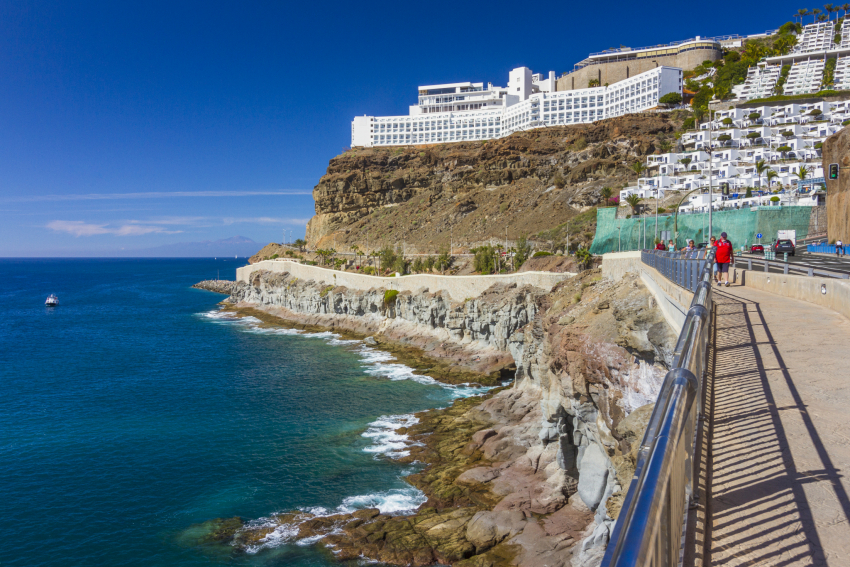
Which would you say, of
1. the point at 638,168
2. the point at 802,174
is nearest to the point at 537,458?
the point at 802,174

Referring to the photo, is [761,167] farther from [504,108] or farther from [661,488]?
[661,488]

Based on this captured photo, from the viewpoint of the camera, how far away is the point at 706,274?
10.3 metres

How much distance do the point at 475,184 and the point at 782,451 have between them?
10123 centimetres

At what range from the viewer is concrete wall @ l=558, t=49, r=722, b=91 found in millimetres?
115500

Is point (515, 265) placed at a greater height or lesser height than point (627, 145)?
lesser

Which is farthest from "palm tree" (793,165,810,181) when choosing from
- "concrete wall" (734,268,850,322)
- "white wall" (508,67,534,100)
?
"white wall" (508,67,534,100)

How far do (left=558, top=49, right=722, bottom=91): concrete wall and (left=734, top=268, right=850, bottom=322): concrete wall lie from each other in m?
111

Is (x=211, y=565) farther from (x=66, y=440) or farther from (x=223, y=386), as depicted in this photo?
(x=223, y=386)

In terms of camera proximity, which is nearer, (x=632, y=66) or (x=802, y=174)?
(x=802, y=174)

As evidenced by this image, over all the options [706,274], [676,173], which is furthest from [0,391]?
[676,173]

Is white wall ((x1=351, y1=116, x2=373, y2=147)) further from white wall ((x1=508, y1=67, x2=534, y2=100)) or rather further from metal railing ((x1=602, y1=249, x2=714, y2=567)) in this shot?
metal railing ((x1=602, y1=249, x2=714, y2=567))

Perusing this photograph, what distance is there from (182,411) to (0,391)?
15705 mm

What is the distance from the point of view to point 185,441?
2691 centimetres

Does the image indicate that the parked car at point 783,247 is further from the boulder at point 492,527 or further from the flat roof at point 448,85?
the flat roof at point 448,85
